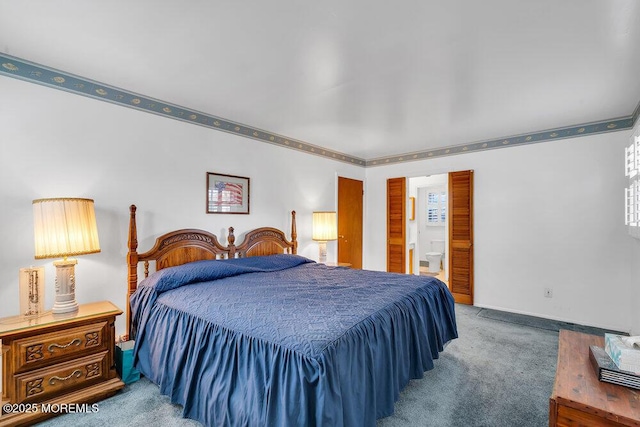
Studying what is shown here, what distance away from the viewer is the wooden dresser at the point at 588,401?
1213 millimetres

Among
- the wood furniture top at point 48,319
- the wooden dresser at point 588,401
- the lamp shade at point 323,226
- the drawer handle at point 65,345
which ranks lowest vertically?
the drawer handle at point 65,345

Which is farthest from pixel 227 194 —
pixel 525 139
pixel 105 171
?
pixel 525 139

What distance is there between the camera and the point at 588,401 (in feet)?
4.19

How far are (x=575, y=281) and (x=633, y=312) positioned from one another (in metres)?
0.57

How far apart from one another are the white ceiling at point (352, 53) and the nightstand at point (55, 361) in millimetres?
1930

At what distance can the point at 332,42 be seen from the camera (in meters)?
2.02

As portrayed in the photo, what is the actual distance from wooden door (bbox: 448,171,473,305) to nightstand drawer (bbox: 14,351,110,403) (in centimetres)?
446

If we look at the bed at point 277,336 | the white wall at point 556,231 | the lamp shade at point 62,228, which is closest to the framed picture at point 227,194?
the bed at point 277,336

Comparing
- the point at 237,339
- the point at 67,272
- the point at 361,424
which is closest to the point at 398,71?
the point at 237,339

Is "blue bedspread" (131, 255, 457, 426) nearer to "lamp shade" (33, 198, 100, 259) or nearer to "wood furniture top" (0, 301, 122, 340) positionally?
"wood furniture top" (0, 301, 122, 340)

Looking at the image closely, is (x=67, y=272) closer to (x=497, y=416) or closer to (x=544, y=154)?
(x=497, y=416)

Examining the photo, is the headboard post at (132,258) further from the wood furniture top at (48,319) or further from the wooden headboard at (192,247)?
the wood furniture top at (48,319)

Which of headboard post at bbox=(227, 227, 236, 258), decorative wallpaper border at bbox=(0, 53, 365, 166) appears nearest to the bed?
headboard post at bbox=(227, 227, 236, 258)

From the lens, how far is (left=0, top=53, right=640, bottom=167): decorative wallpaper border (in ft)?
7.55
